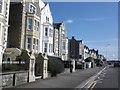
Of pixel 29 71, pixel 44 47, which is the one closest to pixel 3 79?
pixel 29 71

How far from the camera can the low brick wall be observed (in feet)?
49.3

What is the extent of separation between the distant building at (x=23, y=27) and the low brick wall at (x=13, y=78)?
17.2m

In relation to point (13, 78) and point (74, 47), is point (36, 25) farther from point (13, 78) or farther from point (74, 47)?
point (74, 47)

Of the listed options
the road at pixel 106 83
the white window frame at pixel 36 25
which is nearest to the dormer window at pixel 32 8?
the white window frame at pixel 36 25

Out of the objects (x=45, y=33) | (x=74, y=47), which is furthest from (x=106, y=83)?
(x=74, y=47)

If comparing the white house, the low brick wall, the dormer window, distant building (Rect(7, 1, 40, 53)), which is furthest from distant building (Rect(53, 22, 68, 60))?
the low brick wall

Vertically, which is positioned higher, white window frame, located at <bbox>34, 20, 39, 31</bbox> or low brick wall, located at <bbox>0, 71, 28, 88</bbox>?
white window frame, located at <bbox>34, 20, 39, 31</bbox>

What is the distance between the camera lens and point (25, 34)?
3728 cm

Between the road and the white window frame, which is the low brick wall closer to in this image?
the road

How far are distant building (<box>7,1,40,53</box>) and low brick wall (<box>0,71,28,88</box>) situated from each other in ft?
56.4

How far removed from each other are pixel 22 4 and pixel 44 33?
9272 mm

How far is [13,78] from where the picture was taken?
16.6m

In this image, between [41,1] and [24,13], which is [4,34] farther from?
[41,1]

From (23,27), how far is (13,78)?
20490 millimetres
